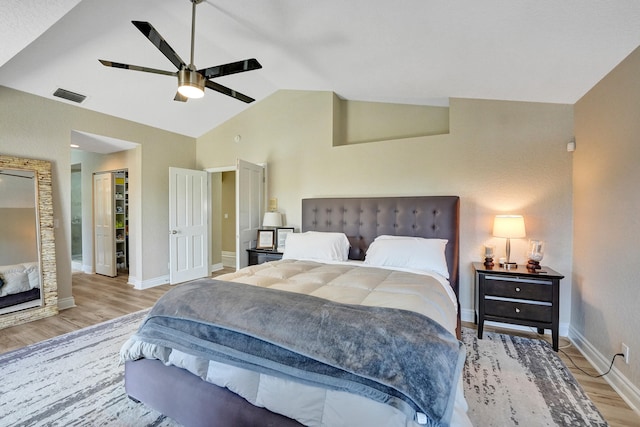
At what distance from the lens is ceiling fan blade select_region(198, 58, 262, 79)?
226 centimetres

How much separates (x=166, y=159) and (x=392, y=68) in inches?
161

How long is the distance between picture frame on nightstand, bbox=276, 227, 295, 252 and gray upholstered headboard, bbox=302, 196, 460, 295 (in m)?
0.28

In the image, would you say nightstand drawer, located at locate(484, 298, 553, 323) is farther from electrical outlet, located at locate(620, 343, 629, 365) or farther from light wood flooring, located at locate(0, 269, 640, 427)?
electrical outlet, located at locate(620, 343, 629, 365)

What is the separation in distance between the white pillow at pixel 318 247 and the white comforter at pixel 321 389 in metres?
0.57

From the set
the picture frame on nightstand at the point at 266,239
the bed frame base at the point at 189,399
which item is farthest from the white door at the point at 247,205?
the bed frame base at the point at 189,399

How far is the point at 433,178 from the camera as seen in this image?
3.55 meters

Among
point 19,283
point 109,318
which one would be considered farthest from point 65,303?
point 109,318

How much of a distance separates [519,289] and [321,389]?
246cm

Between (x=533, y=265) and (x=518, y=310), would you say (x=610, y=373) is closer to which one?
(x=518, y=310)

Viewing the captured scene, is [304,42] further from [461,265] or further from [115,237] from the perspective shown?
[115,237]

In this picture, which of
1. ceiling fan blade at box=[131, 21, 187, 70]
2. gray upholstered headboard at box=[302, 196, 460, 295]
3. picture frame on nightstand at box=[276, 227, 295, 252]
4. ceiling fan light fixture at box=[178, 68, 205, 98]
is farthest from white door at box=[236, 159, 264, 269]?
ceiling fan blade at box=[131, 21, 187, 70]

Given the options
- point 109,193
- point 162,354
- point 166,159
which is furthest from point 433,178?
point 109,193

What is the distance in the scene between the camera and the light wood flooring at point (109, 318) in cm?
194

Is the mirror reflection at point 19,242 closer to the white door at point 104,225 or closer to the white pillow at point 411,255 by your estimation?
the white door at point 104,225
